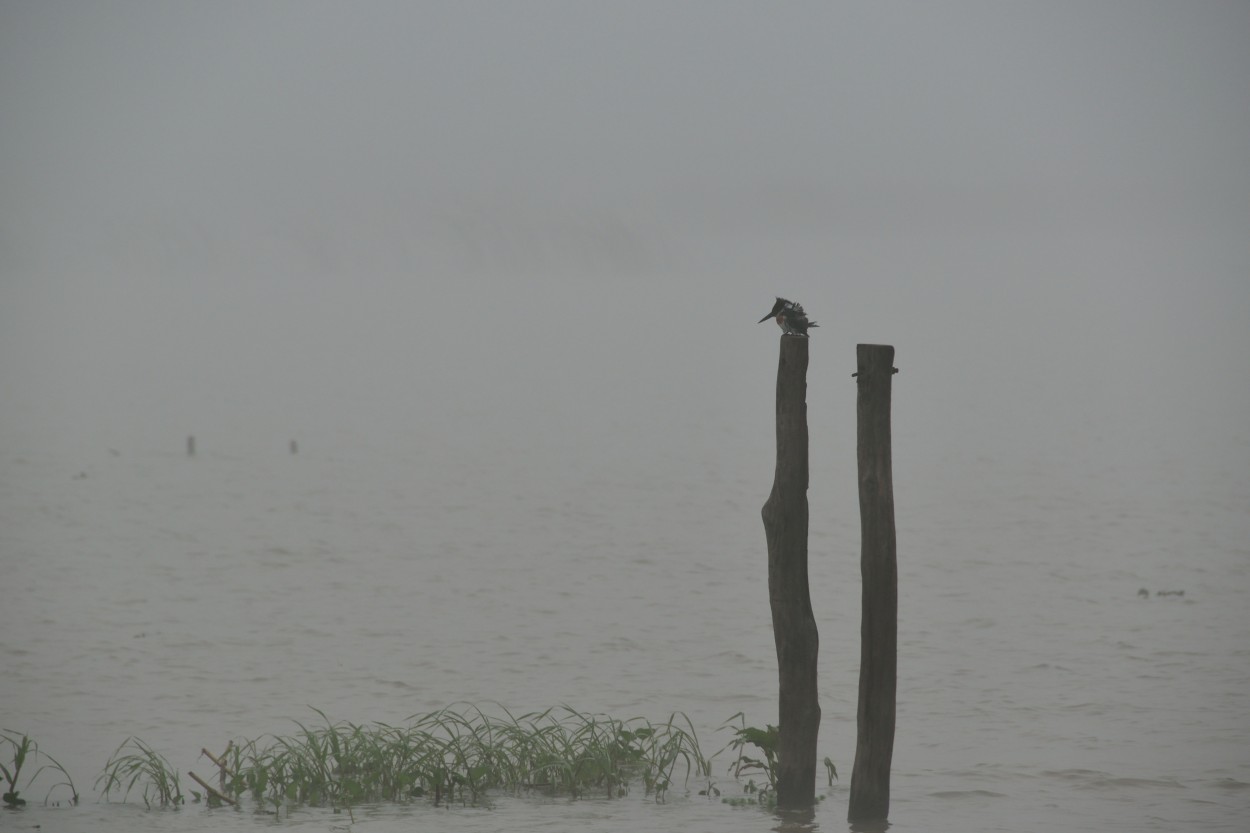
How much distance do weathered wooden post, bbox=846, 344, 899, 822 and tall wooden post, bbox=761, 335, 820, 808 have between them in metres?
0.38

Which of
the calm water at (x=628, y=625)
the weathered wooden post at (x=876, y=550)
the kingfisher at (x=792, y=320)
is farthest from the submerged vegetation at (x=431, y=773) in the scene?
the kingfisher at (x=792, y=320)

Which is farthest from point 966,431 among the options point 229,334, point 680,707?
point 229,334

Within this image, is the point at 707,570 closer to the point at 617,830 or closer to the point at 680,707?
the point at 680,707

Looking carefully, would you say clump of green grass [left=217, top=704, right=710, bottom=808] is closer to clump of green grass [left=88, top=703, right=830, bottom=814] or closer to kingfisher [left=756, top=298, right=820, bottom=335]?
clump of green grass [left=88, top=703, right=830, bottom=814]

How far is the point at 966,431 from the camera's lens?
1836 inches

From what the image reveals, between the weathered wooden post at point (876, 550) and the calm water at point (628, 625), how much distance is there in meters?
0.99

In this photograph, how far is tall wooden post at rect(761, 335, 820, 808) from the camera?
905cm

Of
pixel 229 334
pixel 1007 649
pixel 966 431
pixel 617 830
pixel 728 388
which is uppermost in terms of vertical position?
pixel 229 334

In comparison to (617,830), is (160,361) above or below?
above

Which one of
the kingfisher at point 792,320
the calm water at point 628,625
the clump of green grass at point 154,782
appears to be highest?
the kingfisher at point 792,320

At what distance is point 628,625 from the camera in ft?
63.2

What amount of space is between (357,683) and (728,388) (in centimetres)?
5223

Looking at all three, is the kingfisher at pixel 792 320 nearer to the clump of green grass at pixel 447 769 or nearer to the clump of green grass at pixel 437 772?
the clump of green grass at pixel 437 772

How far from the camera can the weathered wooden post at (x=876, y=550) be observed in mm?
8797
